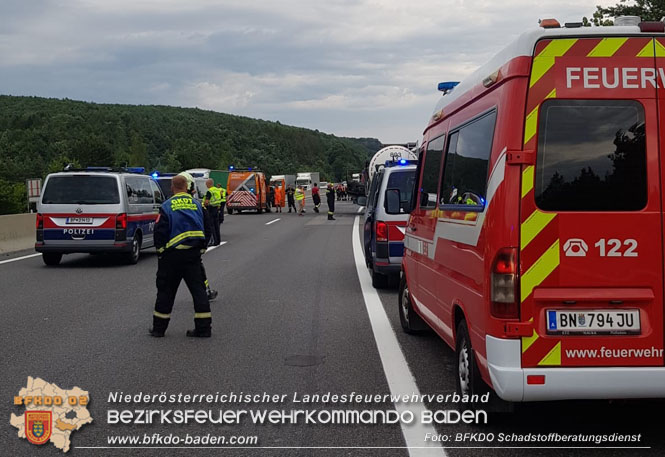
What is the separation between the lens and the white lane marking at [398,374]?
4801mm

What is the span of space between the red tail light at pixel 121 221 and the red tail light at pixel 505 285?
12.0m

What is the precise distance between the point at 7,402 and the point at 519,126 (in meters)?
4.04

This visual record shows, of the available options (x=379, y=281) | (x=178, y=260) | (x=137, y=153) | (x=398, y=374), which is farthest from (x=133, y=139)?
(x=398, y=374)

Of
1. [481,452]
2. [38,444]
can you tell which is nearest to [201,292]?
[38,444]

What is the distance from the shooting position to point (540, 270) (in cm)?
446

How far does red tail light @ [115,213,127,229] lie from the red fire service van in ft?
39.1

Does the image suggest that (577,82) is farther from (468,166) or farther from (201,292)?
(201,292)

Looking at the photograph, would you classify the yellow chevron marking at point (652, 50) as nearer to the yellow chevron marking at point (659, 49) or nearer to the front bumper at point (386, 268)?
the yellow chevron marking at point (659, 49)

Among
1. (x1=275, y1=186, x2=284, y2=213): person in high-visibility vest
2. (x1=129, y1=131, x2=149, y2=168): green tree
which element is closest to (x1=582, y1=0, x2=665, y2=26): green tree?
(x1=275, y1=186, x2=284, y2=213): person in high-visibility vest

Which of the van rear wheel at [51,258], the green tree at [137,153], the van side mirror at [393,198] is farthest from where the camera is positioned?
the green tree at [137,153]

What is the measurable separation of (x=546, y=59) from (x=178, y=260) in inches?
194

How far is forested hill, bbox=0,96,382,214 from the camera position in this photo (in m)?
104

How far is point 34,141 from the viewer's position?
A: 112812 mm

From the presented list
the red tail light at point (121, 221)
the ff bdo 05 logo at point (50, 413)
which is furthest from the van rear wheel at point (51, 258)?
the ff bdo 05 logo at point (50, 413)
